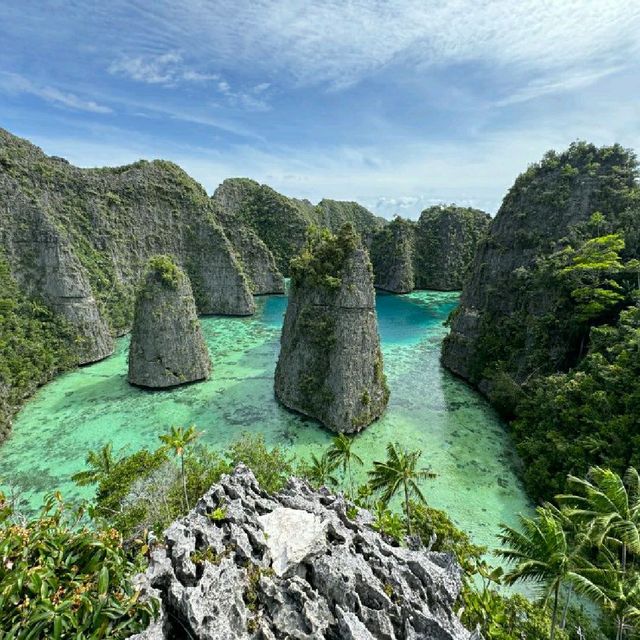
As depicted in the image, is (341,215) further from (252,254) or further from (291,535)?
(291,535)

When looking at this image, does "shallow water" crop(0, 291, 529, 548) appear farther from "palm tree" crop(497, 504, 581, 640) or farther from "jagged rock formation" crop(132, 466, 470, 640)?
"jagged rock formation" crop(132, 466, 470, 640)

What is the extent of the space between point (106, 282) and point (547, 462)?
5570 cm

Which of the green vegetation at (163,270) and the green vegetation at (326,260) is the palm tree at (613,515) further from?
the green vegetation at (163,270)

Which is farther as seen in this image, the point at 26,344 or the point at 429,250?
the point at 429,250

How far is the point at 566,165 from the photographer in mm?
36250

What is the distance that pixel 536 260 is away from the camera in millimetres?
34375

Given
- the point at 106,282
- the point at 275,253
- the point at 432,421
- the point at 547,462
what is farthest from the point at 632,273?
the point at 275,253

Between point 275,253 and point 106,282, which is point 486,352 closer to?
point 106,282

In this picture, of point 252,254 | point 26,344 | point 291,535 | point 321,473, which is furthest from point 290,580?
point 252,254

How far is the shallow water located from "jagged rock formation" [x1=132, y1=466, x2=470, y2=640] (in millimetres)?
11552

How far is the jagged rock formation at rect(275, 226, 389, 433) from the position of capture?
2905 cm

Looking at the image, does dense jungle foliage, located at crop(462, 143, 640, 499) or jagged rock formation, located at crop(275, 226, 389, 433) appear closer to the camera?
dense jungle foliage, located at crop(462, 143, 640, 499)

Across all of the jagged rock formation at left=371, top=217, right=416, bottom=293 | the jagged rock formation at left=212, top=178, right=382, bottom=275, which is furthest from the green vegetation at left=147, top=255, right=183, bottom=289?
the jagged rock formation at left=371, top=217, right=416, bottom=293

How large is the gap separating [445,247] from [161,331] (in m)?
83.3
